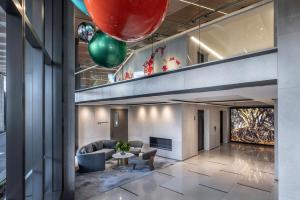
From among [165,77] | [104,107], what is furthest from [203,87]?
[104,107]

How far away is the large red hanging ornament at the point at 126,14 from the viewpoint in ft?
2.64

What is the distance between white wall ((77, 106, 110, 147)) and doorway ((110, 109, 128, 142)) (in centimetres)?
28

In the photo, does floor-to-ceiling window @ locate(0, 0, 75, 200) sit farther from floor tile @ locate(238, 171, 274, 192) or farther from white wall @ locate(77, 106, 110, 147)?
white wall @ locate(77, 106, 110, 147)

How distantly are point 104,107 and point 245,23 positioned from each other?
29.3 ft

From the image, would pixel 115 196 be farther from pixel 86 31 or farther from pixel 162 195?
pixel 86 31

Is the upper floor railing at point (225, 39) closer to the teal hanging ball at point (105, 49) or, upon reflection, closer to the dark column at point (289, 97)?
the dark column at point (289, 97)

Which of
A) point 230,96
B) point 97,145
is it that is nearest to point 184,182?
Answer: point 230,96

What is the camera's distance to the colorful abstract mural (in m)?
13.0

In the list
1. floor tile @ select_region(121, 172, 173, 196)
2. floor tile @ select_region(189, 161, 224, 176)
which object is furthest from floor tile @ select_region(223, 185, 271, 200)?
floor tile @ select_region(121, 172, 173, 196)

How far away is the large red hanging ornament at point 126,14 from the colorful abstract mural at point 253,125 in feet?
46.8

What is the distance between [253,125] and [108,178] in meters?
10.5

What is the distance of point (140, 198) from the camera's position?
554 cm

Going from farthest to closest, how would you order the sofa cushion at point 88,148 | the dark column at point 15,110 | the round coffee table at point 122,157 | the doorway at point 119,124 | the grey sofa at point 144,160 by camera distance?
the doorway at point 119,124, the sofa cushion at point 88,148, the round coffee table at point 122,157, the grey sofa at point 144,160, the dark column at point 15,110

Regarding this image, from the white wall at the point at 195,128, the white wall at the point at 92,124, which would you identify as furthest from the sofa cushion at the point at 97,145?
the white wall at the point at 195,128
